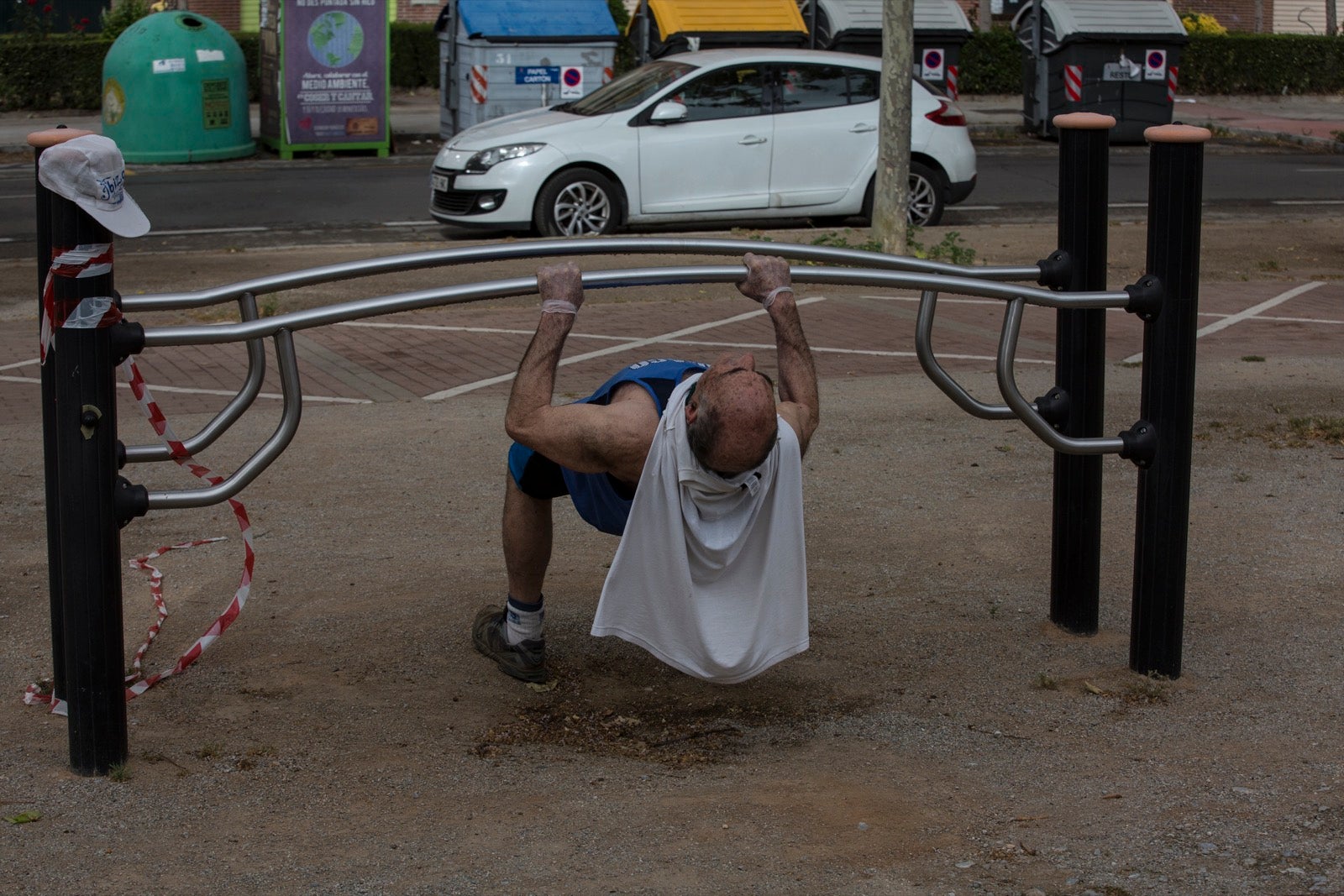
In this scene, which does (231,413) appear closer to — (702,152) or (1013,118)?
(702,152)

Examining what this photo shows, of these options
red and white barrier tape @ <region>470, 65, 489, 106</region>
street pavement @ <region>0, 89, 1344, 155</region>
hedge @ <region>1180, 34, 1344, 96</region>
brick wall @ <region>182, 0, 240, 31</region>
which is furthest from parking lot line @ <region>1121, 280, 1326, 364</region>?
brick wall @ <region>182, 0, 240, 31</region>

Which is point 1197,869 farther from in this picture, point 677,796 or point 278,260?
point 278,260

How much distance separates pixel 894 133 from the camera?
1214 centimetres

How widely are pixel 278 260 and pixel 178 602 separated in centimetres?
750

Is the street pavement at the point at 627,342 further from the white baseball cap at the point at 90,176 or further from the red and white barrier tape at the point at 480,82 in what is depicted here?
the red and white barrier tape at the point at 480,82

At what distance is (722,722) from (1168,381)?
4.83ft

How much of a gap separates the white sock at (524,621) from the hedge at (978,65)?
21211 millimetres

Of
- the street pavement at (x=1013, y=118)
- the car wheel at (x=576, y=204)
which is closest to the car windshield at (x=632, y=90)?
the car wheel at (x=576, y=204)

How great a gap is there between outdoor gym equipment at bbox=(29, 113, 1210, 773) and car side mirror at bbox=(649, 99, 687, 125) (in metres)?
8.76

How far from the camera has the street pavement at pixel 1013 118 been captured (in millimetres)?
22859

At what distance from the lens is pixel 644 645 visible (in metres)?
3.79

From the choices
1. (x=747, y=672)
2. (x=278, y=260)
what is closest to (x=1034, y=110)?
(x=278, y=260)

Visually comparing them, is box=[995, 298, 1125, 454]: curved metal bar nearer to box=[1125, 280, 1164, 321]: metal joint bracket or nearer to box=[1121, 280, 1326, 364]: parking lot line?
box=[1125, 280, 1164, 321]: metal joint bracket

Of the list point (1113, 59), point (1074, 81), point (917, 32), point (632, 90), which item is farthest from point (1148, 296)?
point (1113, 59)
